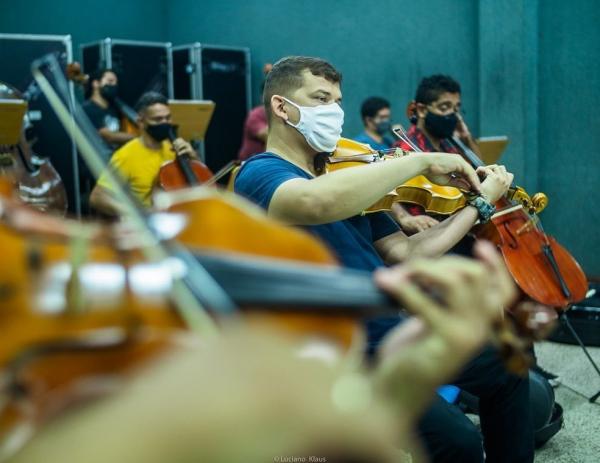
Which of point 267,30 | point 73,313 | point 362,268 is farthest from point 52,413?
point 267,30

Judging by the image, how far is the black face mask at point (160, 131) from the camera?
379 centimetres

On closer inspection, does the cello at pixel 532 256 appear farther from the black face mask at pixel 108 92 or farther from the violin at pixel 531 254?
the black face mask at pixel 108 92

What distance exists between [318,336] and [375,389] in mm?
81

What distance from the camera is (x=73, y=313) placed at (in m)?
0.70

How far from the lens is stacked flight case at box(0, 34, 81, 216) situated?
514 centimetres

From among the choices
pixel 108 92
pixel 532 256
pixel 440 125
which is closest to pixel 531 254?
pixel 532 256

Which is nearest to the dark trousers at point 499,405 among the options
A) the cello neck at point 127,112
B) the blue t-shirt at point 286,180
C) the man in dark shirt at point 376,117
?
the blue t-shirt at point 286,180

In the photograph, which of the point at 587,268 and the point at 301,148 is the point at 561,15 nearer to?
the point at 587,268

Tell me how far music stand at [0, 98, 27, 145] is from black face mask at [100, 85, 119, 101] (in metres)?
2.00

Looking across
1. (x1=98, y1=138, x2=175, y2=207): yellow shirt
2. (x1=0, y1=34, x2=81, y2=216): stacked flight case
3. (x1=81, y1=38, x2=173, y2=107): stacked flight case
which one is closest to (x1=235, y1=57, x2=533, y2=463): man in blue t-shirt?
(x1=98, y1=138, x2=175, y2=207): yellow shirt

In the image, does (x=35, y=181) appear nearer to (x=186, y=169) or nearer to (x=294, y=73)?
(x=186, y=169)

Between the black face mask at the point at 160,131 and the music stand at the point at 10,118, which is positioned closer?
the music stand at the point at 10,118

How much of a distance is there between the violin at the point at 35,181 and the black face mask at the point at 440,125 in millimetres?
1812

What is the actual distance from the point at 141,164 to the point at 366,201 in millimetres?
2384
